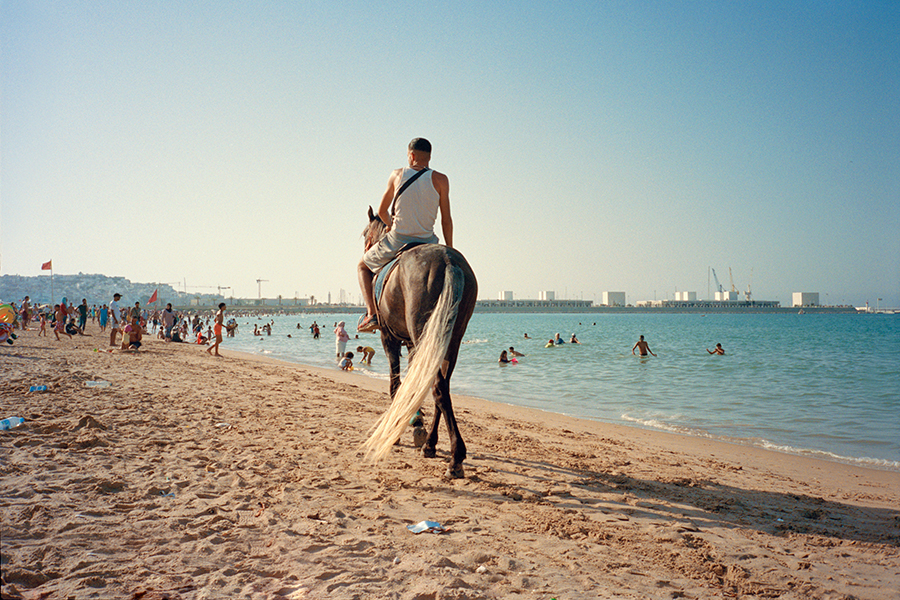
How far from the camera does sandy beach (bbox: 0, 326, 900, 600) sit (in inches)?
103

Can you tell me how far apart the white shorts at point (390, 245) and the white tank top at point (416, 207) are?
50mm

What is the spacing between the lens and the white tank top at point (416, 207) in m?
5.17

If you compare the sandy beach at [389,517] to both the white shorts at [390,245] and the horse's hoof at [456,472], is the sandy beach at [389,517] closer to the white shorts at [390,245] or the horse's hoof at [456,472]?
the horse's hoof at [456,472]

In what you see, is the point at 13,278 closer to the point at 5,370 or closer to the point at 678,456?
the point at 5,370

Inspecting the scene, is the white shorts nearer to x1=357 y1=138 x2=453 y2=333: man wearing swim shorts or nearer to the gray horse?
x1=357 y1=138 x2=453 y2=333: man wearing swim shorts

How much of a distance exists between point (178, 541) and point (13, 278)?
703ft

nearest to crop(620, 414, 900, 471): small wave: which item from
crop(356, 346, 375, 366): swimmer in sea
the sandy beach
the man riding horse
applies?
the sandy beach

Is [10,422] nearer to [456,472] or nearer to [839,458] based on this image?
[456,472]

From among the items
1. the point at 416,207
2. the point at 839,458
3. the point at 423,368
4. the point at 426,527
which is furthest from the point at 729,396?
the point at 426,527

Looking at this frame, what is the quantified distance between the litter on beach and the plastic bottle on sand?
4.51 metres

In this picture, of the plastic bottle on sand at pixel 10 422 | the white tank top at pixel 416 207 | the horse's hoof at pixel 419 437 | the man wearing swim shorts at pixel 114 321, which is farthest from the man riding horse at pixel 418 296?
the man wearing swim shorts at pixel 114 321

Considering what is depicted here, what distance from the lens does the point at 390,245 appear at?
5320mm

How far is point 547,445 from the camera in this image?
22.2ft

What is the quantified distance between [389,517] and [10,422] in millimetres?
4474
